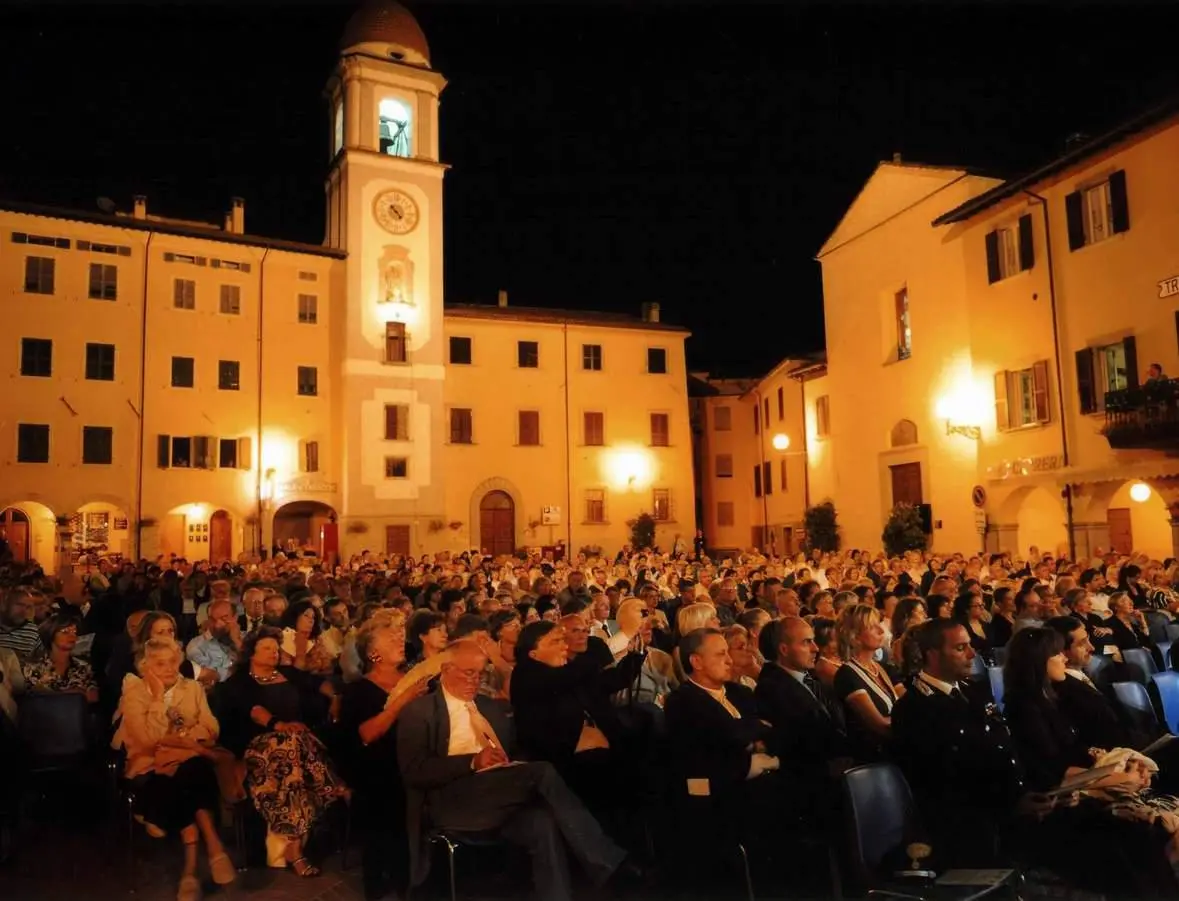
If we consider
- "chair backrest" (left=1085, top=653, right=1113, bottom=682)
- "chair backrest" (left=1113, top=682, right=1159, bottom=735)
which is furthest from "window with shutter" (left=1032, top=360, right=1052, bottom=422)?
"chair backrest" (left=1113, top=682, right=1159, bottom=735)

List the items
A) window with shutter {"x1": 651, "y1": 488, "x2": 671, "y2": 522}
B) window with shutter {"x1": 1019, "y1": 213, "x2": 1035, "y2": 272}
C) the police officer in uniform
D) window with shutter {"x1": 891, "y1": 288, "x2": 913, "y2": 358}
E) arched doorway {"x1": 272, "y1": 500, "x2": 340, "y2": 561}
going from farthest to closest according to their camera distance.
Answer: window with shutter {"x1": 651, "y1": 488, "x2": 671, "y2": 522}
arched doorway {"x1": 272, "y1": 500, "x2": 340, "y2": 561}
window with shutter {"x1": 891, "y1": 288, "x2": 913, "y2": 358}
window with shutter {"x1": 1019, "y1": 213, "x2": 1035, "y2": 272}
the police officer in uniform

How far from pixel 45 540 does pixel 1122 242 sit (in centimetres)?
2774

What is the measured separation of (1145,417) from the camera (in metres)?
16.8

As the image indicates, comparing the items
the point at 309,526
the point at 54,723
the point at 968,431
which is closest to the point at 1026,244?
the point at 968,431

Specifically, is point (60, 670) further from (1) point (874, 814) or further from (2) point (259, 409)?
(2) point (259, 409)

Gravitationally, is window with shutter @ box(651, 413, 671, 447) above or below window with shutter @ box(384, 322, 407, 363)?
below

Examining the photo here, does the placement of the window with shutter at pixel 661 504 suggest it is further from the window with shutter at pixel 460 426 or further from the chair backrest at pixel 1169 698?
the chair backrest at pixel 1169 698

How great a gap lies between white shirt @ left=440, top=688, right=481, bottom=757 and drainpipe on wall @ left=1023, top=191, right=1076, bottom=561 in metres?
17.8

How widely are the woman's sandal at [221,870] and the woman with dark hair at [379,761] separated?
0.73 m

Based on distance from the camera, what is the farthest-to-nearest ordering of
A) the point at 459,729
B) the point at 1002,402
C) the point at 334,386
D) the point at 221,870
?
the point at 334,386
the point at 1002,402
the point at 221,870
the point at 459,729

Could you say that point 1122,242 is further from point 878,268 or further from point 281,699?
point 281,699

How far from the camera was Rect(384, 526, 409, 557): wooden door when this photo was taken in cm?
3022

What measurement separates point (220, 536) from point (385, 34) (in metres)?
17.2

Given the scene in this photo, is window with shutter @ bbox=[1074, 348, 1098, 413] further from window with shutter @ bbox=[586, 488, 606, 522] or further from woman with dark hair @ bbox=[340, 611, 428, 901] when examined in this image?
window with shutter @ bbox=[586, 488, 606, 522]
